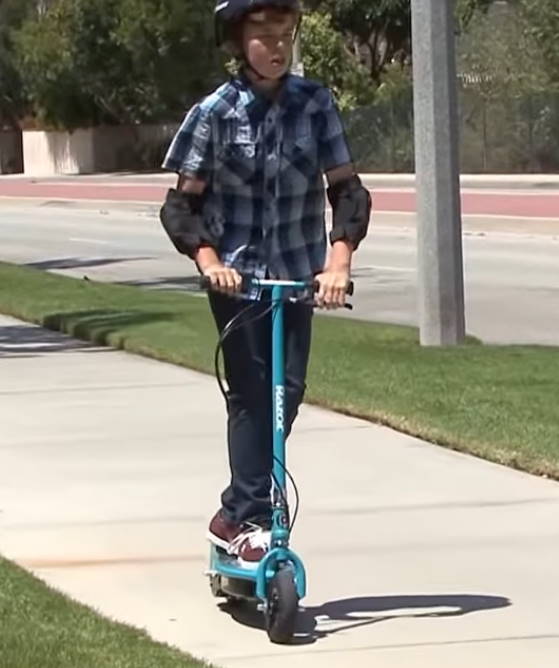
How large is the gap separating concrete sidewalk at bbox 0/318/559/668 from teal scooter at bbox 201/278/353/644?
11 centimetres

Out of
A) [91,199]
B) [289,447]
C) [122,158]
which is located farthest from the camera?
[122,158]

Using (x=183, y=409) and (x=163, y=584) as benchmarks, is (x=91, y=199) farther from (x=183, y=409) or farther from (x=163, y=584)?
(x=163, y=584)

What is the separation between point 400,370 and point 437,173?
1.96m

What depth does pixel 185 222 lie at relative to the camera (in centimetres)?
584

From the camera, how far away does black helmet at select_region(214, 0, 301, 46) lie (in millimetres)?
5680

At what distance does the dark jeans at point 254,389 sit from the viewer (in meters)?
5.89

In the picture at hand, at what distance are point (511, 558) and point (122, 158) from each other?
204ft

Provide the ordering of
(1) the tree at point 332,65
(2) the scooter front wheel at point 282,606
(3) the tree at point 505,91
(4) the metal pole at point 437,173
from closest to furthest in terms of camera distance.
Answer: (2) the scooter front wheel at point 282,606, (4) the metal pole at point 437,173, (3) the tree at point 505,91, (1) the tree at point 332,65

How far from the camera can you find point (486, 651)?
559 centimetres

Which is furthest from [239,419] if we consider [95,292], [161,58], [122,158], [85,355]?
[122,158]

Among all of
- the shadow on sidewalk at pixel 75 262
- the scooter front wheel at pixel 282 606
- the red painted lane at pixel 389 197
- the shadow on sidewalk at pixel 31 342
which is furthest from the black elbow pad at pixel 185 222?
the red painted lane at pixel 389 197

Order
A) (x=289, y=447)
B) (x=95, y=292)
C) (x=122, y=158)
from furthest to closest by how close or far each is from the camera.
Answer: (x=122, y=158) → (x=95, y=292) → (x=289, y=447)

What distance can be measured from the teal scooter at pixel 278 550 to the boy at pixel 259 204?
2.5 inches

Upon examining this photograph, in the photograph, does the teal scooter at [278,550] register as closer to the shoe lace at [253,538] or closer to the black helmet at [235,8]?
the shoe lace at [253,538]
